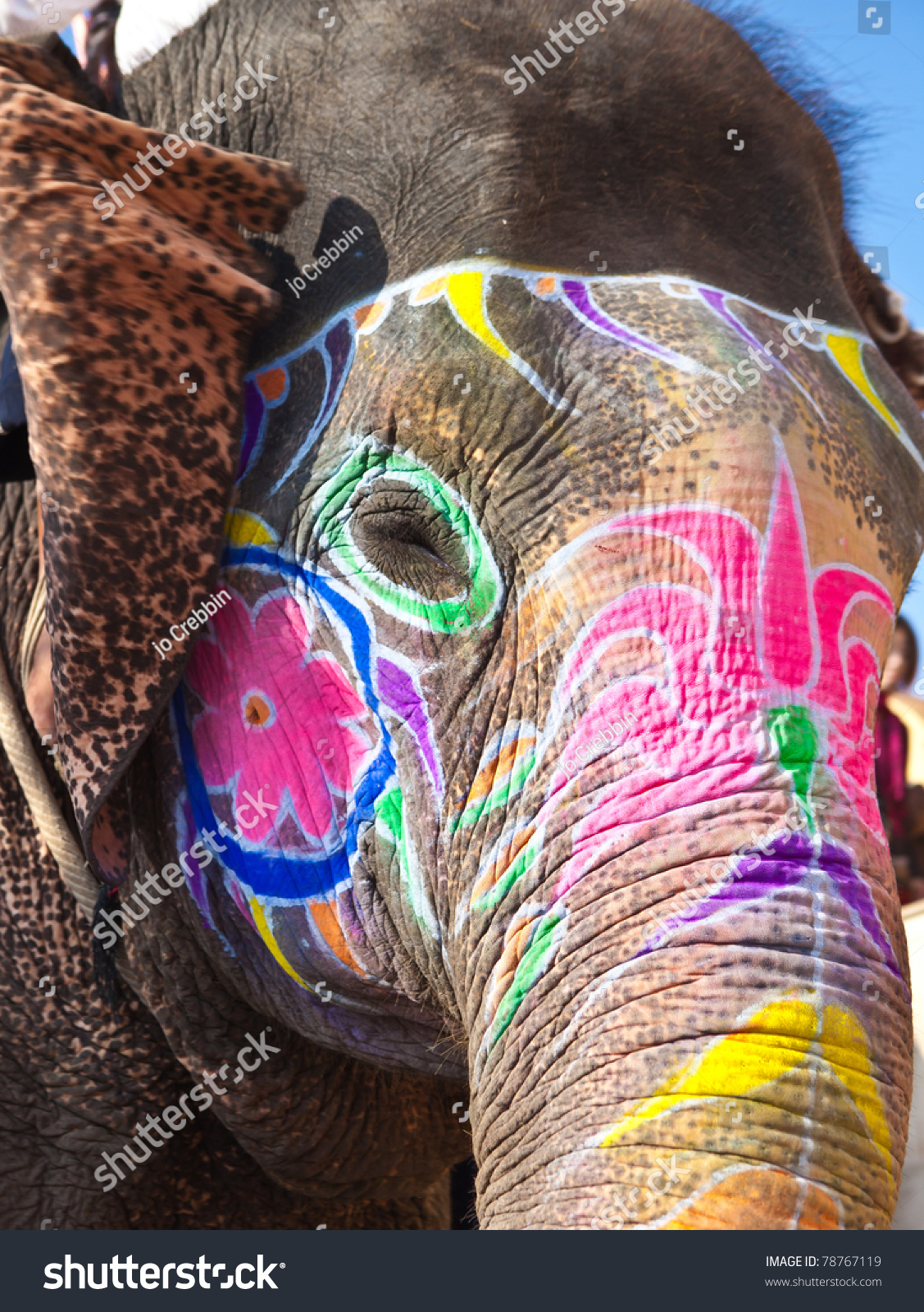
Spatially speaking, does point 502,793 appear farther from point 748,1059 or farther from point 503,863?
point 748,1059

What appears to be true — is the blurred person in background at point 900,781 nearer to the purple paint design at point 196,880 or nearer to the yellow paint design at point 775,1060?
the purple paint design at point 196,880

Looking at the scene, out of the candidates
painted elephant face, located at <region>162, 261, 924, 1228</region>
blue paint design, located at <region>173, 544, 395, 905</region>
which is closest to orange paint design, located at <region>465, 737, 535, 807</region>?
painted elephant face, located at <region>162, 261, 924, 1228</region>

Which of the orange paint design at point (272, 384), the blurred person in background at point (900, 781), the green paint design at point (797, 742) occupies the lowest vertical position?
the blurred person in background at point (900, 781)

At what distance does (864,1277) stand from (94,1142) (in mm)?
1029

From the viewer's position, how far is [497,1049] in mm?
1238

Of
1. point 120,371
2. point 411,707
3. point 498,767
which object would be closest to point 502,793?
point 498,767

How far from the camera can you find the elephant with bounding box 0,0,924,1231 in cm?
112

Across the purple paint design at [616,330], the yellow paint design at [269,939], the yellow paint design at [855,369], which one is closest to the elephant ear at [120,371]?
the yellow paint design at [269,939]

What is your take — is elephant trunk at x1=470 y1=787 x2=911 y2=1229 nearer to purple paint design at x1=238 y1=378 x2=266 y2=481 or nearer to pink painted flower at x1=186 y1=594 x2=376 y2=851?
pink painted flower at x1=186 y1=594 x2=376 y2=851

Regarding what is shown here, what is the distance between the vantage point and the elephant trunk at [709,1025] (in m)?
1.04

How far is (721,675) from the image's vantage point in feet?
3.87

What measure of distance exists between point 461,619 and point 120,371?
1.48ft

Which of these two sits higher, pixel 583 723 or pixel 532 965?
pixel 583 723

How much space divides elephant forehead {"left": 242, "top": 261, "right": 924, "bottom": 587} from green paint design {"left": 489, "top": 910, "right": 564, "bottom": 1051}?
13.5 inches
